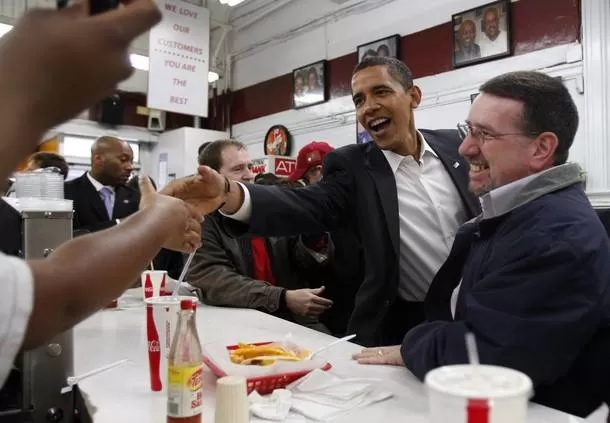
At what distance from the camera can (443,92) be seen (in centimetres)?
533

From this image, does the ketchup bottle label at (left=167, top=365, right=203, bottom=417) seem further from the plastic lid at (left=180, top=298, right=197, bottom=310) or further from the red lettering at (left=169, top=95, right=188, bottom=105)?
the red lettering at (left=169, top=95, right=188, bottom=105)

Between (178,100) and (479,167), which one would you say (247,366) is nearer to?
(479,167)

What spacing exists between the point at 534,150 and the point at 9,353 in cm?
134

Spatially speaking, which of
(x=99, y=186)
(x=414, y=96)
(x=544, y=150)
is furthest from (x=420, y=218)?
(x=99, y=186)

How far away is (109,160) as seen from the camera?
14.1 ft

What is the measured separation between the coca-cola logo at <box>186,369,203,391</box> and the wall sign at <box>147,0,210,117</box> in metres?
4.72

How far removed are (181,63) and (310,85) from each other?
2.03 metres

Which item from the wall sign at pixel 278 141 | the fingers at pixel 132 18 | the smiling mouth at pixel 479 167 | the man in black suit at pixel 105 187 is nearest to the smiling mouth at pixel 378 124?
the smiling mouth at pixel 479 167

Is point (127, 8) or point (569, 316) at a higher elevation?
point (127, 8)

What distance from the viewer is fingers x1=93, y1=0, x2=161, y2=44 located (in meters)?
0.41

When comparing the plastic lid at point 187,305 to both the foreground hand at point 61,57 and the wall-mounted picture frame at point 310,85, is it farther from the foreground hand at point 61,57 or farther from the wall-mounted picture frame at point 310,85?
the wall-mounted picture frame at point 310,85

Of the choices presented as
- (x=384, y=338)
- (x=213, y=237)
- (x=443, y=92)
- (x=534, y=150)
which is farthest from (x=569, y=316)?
(x=443, y=92)

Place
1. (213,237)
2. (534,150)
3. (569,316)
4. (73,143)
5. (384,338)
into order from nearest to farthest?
(569,316) → (534,150) → (384,338) → (213,237) → (73,143)

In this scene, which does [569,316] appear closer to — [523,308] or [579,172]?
[523,308]
